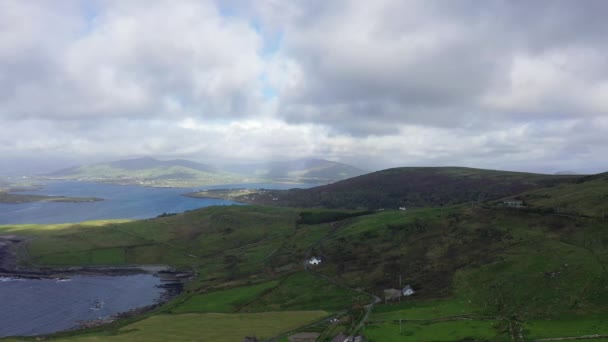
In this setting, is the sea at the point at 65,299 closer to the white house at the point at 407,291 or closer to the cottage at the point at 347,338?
the cottage at the point at 347,338

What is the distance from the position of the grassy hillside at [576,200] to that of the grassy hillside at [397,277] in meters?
6.61

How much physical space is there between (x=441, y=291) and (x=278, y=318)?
4173 cm

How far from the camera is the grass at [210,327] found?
258ft

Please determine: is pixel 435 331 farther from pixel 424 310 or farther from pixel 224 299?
pixel 224 299

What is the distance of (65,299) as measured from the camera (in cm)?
12631

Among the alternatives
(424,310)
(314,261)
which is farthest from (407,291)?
(314,261)

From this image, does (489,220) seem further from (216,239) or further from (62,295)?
(62,295)

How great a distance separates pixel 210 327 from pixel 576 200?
404 feet

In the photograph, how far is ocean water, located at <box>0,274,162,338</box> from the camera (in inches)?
4163

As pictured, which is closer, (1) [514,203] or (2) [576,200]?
(2) [576,200]

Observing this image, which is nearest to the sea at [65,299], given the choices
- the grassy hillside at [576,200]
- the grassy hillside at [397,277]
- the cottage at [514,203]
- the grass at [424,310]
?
the grassy hillside at [397,277]

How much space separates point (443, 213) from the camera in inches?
6240

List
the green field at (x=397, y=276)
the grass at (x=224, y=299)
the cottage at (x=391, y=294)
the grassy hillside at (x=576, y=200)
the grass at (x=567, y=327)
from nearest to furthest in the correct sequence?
A: the grass at (x=567, y=327)
the green field at (x=397, y=276)
the cottage at (x=391, y=294)
the grass at (x=224, y=299)
the grassy hillside at (x=576, y=200)

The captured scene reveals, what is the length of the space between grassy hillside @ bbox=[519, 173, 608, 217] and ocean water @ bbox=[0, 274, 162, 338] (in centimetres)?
13766
